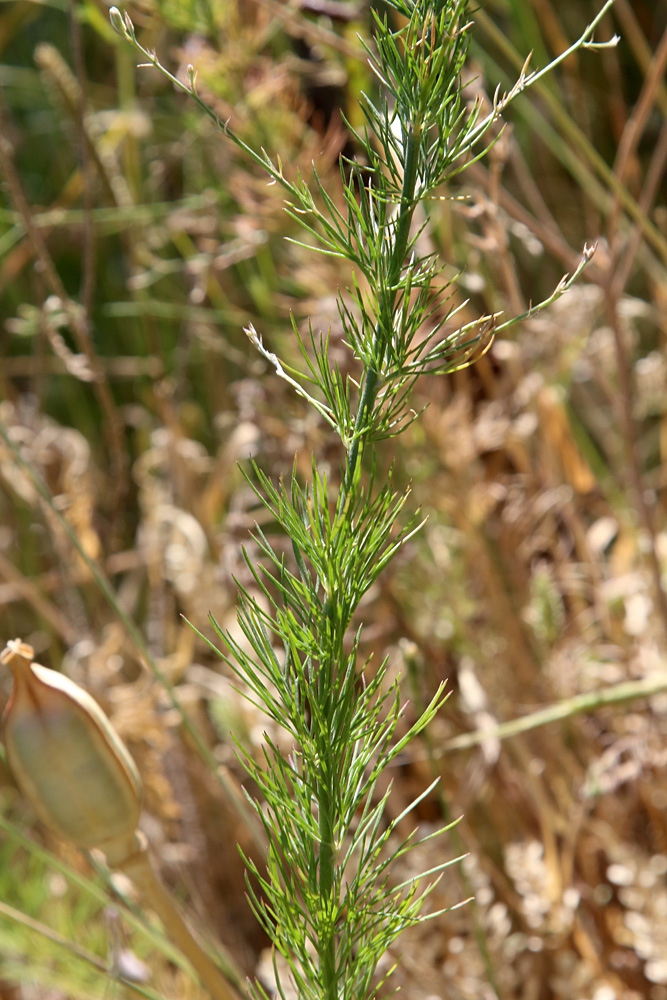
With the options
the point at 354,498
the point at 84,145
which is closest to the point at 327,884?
the point at 354,498

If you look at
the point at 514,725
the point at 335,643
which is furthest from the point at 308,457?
the point at 335,643

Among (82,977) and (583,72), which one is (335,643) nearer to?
(82,977)

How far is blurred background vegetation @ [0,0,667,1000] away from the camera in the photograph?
1.34ft

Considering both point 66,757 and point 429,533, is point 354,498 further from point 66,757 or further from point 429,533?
point 429,533

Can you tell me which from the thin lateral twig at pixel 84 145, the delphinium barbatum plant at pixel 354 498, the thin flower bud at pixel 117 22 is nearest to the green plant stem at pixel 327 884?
the delphinium barbatum plant at pixel 354 498

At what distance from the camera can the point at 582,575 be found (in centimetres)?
56

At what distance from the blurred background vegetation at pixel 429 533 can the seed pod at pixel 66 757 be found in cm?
9

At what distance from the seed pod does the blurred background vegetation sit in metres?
0.09

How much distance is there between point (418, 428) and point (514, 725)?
0.21m

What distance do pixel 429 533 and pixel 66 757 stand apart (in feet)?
1.10

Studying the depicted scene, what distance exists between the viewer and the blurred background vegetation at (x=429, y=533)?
16.1 inches

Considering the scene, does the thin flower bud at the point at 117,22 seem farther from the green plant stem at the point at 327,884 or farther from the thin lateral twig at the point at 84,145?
the thin lateral twig at the point at 84,145

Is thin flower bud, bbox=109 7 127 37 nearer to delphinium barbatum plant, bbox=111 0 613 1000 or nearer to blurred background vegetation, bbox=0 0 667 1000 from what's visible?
delphinium barbatum plant, bbox=111 0 613 1000

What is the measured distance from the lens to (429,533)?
0.51 metres
